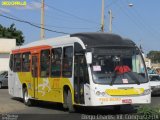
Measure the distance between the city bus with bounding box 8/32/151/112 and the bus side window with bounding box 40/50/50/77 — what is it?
0.04m

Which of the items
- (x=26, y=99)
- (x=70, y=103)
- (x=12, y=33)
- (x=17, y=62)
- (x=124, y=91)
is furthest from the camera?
(x=12, y=33)

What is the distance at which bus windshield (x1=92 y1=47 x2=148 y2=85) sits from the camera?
659 inches

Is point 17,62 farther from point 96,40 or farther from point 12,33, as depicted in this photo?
point 12,33

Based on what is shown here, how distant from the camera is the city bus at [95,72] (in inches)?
654

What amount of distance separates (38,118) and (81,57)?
Result: 283 centimetres

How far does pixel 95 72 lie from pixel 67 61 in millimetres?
1953

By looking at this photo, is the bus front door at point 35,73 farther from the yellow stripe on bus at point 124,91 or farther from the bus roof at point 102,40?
the yellow stripe on bus at point 124,91

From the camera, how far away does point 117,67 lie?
16.9 m

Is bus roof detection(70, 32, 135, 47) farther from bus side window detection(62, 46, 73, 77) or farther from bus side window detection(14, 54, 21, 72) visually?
bus side window detection(14, 54, 21, 72)

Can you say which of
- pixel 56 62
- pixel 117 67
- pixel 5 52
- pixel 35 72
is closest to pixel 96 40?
pixel 117 67

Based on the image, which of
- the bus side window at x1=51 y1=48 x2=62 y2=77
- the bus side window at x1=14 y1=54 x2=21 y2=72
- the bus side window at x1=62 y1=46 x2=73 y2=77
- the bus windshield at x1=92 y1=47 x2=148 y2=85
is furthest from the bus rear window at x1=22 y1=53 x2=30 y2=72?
the bus windshield at x1=92 y1=47 x2=148 y2=85

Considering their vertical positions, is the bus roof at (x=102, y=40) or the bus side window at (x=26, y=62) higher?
the bus roof at (x=102, y=40)

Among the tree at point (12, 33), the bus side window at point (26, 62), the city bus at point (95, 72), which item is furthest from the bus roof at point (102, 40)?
the tree at point (12, 33)

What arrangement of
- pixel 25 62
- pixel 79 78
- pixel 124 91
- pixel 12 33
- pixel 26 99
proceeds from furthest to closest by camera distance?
pixel 12 33 → pixel 25 62 → pixel 26 99 → pixel 79 78 → pixel 124 91
